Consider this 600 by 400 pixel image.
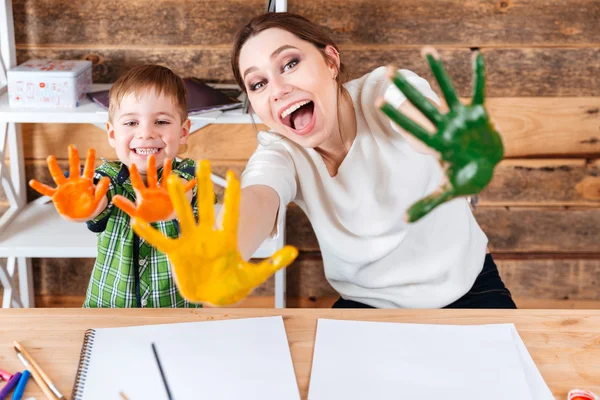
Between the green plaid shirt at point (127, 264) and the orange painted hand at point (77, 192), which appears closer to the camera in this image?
the orange painted hand at point (77, 192)

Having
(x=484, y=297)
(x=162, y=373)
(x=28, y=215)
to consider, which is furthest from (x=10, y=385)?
(x=28, y=215)

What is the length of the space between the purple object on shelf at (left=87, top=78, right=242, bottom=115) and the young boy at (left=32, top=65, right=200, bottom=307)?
0.32 m

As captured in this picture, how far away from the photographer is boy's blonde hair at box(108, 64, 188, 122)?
1.21 metres

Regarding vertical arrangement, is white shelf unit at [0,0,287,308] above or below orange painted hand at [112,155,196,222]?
below

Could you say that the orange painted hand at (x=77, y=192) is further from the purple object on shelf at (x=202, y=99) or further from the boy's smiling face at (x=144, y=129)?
the purple object on shelf at (x=202, y=99)

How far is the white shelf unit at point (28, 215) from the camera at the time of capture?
1594 mm

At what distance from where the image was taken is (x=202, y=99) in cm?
164

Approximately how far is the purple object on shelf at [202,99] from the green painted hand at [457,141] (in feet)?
3.15

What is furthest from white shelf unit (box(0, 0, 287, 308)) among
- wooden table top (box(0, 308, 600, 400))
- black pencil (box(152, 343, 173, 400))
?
black pencil (box(152, 343, 173, 400))

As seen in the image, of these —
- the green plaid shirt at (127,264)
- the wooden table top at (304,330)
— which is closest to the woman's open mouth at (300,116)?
the green plaid shirt at (127,264)

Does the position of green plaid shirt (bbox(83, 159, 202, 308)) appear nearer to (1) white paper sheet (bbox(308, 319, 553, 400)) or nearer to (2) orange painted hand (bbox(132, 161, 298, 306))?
(1) white paper sheet (bbox(308, 319, 553, 400))

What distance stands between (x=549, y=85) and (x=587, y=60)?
12cm

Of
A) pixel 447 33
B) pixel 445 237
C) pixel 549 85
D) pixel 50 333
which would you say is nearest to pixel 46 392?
pixel 50 333

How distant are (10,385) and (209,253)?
0.34 meters
